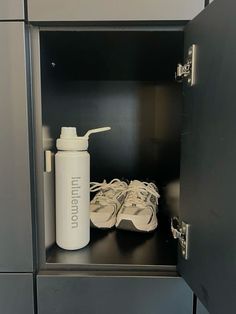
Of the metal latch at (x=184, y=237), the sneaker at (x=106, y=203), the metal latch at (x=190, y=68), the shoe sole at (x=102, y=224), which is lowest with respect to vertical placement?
the shoe sole at (x=102, y=224)

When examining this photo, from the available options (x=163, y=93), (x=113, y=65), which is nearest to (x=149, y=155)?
(x=163, y=93)

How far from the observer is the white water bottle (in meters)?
0.56

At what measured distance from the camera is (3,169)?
0.49 meters

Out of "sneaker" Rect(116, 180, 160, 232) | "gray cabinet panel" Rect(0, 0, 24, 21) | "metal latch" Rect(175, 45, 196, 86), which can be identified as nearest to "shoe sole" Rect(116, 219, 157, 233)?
"sneaker" Rect(116, 180, 160, 232)

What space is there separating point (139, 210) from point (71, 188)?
23cm

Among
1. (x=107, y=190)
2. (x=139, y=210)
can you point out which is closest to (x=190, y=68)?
(x=139, y=210)

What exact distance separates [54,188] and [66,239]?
0.38ft

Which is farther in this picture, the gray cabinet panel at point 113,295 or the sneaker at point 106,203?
the sneaker at point 106,203

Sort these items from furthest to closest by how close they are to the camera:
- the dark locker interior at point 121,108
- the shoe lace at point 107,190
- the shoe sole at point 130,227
→ the shoe lace at point 107,190, the shoe sole at point 130,227, the dark locker interior at point 121,108

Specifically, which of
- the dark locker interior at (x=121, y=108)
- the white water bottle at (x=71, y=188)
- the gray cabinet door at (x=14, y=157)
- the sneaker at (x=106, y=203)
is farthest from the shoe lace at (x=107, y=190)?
Result: the gray cabinet door at (x=14, y=157)

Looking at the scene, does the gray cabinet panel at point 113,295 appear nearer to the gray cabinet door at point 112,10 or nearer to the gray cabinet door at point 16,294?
the gray cabinet door at point 16,294

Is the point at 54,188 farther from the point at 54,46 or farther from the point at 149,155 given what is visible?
the point at 149,155

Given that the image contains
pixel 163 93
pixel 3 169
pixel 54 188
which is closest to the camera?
pixel 3 169

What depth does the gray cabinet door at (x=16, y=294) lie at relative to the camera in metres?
0.51
